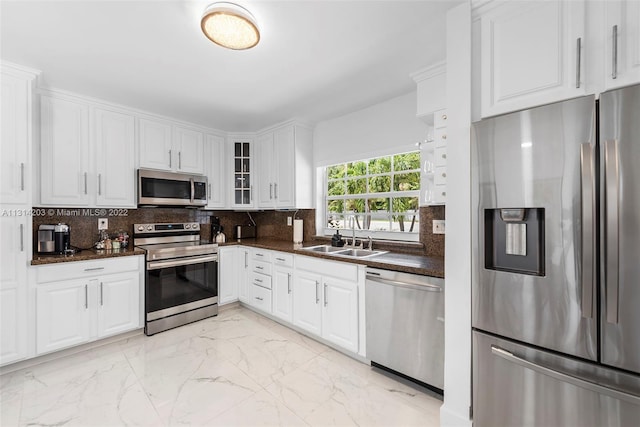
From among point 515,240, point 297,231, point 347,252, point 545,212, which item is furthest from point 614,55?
point 297,231

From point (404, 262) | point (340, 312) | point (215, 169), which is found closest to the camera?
point (404, 262)

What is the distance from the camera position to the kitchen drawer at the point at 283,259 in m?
2.94

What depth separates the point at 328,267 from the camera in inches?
100

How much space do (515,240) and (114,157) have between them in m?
3.62

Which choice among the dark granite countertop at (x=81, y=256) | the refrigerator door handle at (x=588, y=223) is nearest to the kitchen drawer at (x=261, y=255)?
the dark granite countertop at (x=81, y=256)

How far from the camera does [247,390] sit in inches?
78.7

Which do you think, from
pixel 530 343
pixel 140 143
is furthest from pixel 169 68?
pixel 530 343

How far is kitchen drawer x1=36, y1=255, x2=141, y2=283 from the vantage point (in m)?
2.32

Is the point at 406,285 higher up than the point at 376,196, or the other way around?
the point at 376,196

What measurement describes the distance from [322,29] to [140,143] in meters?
2.50

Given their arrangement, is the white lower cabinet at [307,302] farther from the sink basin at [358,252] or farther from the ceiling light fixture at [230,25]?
the ceiling light fixture at [230,25]

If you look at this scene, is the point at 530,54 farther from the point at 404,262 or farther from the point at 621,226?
the point at 404,262

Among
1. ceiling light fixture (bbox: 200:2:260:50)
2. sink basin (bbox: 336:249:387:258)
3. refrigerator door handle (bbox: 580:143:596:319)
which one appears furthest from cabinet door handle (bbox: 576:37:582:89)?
sink basin (bbox: 336:249:387:258)

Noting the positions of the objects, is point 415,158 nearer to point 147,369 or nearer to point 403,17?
point 403,17
